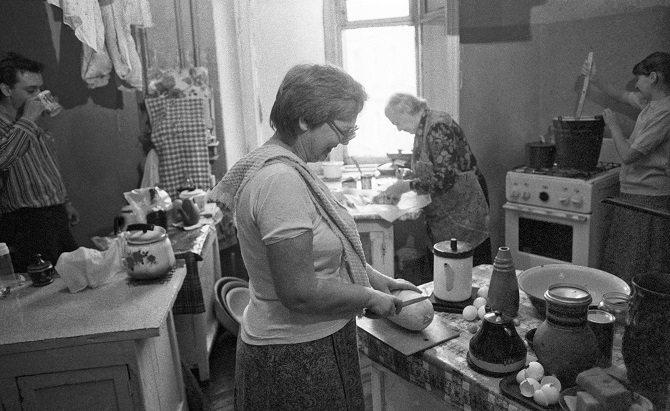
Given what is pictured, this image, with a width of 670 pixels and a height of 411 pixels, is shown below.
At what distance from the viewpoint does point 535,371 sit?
53.0 inches

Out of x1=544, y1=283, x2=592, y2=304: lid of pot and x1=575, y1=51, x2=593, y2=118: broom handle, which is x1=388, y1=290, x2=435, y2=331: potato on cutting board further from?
x1=575, y1=51, x2=593, y2=118: broom handle

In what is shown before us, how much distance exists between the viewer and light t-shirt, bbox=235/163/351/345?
1327mm

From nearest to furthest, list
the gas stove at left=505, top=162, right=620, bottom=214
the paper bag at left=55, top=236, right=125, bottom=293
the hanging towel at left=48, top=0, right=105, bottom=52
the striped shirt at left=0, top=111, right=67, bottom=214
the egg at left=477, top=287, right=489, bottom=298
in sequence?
the egg at left=477, top=287, right=489, bottom=298 → the paper bag at left=55, top=236, right=125, bottom=293 → the hanging towel at left=48, top=0, right=105, bottom=52 → the striped shirt at left=0, top=111, right=67, bottom=214 → the gas stove at left=505, top=162, right=620, bottom=214

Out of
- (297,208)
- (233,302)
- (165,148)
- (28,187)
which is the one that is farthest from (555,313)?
(165,148)

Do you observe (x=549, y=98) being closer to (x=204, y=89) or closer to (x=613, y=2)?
(x=613, y=2)

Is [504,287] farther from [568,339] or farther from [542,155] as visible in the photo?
[542,155]

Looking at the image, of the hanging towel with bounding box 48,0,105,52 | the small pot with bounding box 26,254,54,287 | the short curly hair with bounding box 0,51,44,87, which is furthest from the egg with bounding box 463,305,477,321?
the short curly hair with bounding box 0,51,44,87

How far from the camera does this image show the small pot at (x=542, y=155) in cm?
388

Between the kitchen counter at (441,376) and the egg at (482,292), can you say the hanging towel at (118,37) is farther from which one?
the egg at (482,292)

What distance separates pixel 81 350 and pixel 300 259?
1105 mm

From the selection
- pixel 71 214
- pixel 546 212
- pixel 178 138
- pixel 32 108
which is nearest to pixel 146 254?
pixel 32 108

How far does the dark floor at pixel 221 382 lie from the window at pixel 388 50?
218 centimetres

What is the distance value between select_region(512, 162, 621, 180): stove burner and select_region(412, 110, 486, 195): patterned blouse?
26.8 inches

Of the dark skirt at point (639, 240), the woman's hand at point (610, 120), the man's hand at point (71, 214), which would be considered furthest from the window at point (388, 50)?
the man's hand at point (71, 214)
